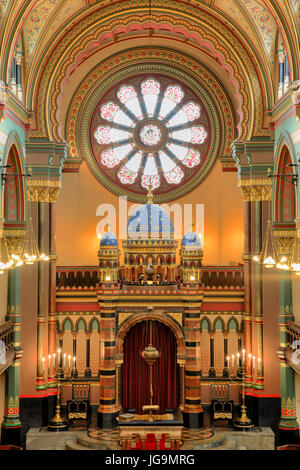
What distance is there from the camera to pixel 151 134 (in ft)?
75.2

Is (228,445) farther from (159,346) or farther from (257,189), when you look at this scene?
(257,189)

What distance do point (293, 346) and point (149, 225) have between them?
569cm

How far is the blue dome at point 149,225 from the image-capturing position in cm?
1909

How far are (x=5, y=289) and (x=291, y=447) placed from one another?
8514 mm

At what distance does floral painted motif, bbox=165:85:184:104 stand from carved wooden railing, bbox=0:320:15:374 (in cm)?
1030

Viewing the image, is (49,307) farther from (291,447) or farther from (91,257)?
(291,447)

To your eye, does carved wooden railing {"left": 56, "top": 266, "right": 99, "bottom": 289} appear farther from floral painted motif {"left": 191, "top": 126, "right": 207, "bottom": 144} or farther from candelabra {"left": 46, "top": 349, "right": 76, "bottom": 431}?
floral painted motif {"left": 191, "top": 126, "right": 207, "bottom": 144}

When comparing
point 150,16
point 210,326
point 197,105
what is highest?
point 150,16

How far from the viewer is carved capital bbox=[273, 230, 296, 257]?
16922 mm

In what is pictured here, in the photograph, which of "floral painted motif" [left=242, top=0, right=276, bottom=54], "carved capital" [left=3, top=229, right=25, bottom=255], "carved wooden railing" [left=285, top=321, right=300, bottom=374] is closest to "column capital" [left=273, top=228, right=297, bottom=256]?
"carved wooden railing" [left=285, top=321, right=300, bottom=374]

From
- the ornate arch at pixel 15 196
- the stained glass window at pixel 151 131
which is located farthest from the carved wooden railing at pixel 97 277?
the stained glass window at pixel 151 131

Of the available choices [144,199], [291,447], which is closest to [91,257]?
[144,199]

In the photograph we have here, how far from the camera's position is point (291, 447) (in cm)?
1641

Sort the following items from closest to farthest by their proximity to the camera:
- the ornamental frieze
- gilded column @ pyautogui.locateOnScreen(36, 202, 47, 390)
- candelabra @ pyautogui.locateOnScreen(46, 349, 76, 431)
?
candelabra @ pyautogui.locateOnScreen(46, 349, 76, 431) → the ornamental frieze → gilded column @ pyautogui.locateOnScreen(36, 202, 47, 390)
